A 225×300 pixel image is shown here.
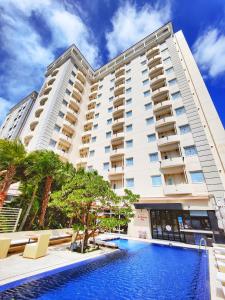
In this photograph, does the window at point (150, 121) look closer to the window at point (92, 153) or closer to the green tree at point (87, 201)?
the window at point (92, 153)

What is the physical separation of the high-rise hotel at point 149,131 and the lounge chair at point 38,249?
12.6 meters

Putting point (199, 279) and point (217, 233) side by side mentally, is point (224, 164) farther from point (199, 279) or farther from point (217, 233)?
point (199, 279)

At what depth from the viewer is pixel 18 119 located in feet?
141

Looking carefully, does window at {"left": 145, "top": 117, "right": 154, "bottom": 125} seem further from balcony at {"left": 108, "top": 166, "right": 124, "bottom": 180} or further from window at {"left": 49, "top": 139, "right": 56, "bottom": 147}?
window at {"left": 49, "top": 139, "right": 56, "bottom": 147}

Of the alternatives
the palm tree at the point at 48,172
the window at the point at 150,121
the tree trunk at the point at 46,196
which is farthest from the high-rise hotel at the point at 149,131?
the tree trunk at the point at 46,196

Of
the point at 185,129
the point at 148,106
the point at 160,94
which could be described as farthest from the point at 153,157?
the point at 160,94

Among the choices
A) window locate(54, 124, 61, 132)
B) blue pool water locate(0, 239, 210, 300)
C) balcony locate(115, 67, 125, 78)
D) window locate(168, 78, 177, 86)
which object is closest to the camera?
blue pool water locate(0, 239, 210, 300)

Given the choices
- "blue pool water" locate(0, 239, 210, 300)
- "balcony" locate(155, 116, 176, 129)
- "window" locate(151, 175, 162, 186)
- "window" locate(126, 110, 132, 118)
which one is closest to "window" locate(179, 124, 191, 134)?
"balcony" locate(155, 116, 176, 129)

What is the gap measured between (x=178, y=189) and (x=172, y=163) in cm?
329

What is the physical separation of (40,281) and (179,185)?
15982 mm

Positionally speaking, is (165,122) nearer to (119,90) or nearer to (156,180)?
(156,180)

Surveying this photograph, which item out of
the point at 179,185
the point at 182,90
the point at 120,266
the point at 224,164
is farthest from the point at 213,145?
the point at 120,266

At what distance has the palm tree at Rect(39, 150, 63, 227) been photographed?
15.4 metres

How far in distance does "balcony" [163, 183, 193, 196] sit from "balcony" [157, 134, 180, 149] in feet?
18.8
